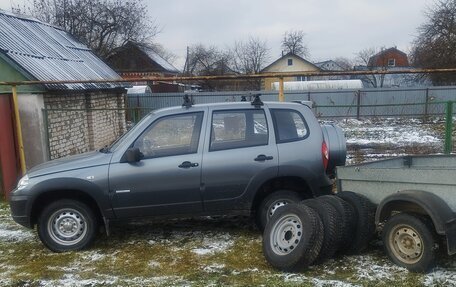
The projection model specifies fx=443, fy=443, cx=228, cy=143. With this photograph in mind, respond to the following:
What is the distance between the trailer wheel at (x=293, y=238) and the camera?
4.48 metres

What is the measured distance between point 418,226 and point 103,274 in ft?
10.8

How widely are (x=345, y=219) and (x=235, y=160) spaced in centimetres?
149

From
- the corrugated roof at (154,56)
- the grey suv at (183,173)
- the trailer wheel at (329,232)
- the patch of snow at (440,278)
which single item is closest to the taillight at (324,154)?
the grey suv at (183,173)

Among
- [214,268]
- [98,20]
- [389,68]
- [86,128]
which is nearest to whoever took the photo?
[214,268]

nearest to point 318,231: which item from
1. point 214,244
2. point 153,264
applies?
point 214,244

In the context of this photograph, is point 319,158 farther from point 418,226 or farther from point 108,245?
point 108,245

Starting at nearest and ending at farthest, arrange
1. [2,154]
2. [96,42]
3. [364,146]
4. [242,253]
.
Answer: [242,253] < [2,154] < [364,146] < [96,42]

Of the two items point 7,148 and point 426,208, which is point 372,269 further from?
point 7,148

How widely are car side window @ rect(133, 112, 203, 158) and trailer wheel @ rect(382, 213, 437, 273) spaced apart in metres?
2.42

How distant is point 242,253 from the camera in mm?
5254

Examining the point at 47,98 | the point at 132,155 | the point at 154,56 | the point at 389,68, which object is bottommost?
the point at 132,155

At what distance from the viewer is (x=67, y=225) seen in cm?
542

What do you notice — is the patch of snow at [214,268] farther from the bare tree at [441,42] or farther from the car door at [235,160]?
the bare tree at [441,42]

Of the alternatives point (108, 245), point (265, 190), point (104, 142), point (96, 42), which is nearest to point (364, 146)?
point (104, 142)
